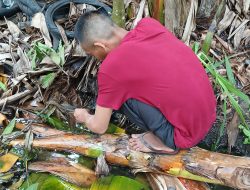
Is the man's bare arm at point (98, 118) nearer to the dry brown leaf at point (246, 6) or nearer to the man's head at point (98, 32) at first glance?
the man's head at point (98, 32)

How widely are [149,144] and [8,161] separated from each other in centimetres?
84

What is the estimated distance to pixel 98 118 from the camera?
2.31 meters

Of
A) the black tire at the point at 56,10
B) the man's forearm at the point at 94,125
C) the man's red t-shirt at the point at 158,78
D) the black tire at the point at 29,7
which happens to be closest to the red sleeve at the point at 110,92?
the man's red t-shirt at the point at 158,78

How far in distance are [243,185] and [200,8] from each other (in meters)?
1.50

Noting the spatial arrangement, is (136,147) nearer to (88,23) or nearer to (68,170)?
(68,170)

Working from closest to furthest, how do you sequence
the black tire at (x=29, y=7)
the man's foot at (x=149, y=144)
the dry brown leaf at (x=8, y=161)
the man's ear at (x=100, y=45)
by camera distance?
the man's ear at (x=100, y=45) → the man's foot at (x=149, y=144) → the dry brown leaf at (x=8, y=161) → the black tire at (x=29, y=7)

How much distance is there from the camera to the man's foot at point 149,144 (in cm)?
245

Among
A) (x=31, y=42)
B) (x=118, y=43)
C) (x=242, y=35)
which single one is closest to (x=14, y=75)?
(x=31, y=42)

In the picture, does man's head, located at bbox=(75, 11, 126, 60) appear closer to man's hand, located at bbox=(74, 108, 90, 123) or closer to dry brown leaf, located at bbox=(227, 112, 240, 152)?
man's hand, located at bbox=(74, 108, 90, 123)

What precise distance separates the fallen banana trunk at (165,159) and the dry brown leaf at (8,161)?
0.07 meters

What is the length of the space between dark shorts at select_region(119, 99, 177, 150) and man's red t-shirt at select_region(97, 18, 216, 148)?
0.11 feet

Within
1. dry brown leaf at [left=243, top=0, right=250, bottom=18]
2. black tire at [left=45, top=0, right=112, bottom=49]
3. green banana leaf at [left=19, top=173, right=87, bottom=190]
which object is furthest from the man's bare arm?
dry brown leaf at [left=243, top=0, right=250, bottom=18]

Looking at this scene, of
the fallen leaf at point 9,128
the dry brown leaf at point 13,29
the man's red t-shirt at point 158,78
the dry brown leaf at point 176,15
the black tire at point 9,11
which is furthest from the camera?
the black tire at point 9,11

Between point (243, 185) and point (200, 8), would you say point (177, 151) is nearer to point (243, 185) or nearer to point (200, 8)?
point (243, 185)
